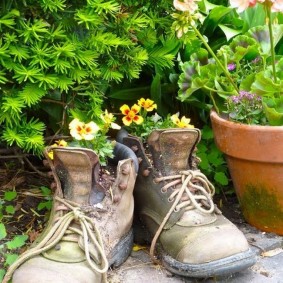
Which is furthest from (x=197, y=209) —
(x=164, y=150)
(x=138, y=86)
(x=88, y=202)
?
(x=138, y=86)

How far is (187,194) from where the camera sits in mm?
1940

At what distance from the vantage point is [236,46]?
7.52 feet

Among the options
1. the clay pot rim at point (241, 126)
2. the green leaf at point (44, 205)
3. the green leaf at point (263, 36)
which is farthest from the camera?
the green leaf at point (263, 36)

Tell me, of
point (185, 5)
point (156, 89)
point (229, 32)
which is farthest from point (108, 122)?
point (229, 32)

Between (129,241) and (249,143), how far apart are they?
0.52 metres

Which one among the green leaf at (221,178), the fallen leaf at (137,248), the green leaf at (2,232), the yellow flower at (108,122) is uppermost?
the yellow flower at (108,122)

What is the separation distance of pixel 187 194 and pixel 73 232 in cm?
41

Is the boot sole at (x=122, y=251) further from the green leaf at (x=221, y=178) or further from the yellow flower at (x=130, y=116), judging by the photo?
the green leaf at (x=221, y=178)

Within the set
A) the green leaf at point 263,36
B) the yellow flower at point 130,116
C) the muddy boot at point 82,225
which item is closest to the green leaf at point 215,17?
the green leaf at point 263,36

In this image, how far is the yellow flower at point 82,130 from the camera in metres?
1.88

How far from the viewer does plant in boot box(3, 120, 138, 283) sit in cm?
166

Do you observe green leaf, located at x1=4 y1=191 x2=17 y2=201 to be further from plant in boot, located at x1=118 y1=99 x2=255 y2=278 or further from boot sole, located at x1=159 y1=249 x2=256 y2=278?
boot sole, located at x1=159 y1=249 x2=256 y2=278

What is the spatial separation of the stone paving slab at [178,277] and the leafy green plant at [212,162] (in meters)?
0.42

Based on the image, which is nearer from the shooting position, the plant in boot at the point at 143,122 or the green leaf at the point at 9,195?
the plant in boot at the point at 143,122
